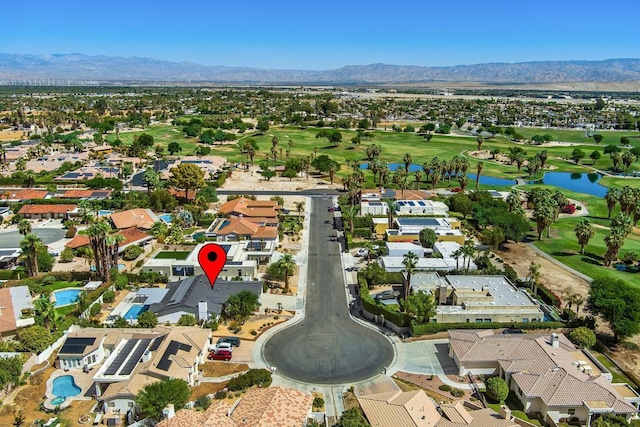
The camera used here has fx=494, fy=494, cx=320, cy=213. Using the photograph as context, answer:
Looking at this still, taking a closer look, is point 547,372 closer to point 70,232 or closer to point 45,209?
point 70,232

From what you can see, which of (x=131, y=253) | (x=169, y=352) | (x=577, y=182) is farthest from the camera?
(x=577, y=182)

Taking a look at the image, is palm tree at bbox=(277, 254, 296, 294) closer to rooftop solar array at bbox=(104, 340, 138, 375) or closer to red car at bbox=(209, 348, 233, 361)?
red car at bbox=(209, 348, 233, 361)

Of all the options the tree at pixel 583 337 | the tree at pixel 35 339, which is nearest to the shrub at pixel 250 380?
the tree at pixel 35 339

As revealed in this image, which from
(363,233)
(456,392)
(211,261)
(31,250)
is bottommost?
(456,392)

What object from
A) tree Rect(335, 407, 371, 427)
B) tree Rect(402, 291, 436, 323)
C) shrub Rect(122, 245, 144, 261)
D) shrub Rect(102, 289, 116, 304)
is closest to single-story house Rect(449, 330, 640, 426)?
tree Rect(402, 291, 436, 323)

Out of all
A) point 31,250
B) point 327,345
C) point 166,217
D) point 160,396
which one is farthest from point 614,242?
point 31,250

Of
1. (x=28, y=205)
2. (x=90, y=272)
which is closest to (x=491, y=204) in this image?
(x=90, y=272)

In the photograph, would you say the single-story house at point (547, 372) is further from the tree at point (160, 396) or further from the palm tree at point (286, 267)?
the tree at point (160, 396)
